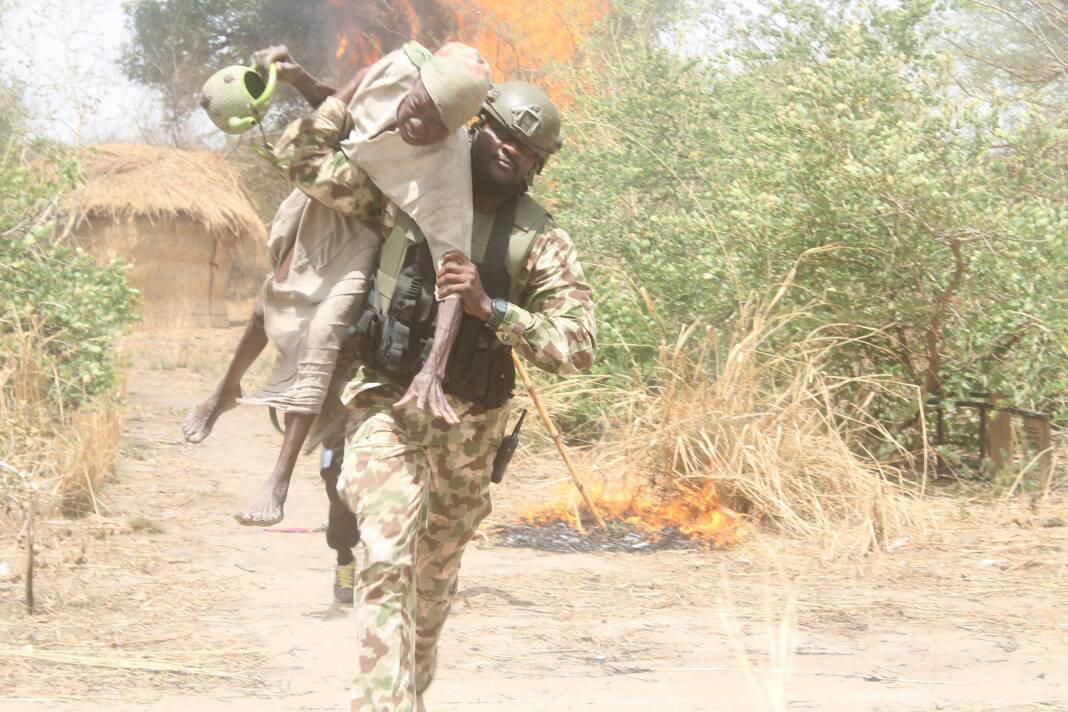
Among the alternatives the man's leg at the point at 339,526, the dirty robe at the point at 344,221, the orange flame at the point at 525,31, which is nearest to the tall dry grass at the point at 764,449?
the man's leg at the point at 339,526

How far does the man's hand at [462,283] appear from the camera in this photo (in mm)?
3244

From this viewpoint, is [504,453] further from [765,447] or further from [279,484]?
[765,447]

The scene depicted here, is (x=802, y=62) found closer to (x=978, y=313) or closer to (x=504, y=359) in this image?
(x=978, y=313)

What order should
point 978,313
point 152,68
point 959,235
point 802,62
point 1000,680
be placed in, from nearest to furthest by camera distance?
point 1000,680 < point 959,235 < point 978,313 < point 802,62 < point 152,68

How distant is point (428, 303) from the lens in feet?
11.3

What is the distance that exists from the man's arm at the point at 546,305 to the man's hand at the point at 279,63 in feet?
2.46

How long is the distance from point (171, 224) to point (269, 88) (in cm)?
1436

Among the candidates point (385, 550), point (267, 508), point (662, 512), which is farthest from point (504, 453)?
point (662, 512)

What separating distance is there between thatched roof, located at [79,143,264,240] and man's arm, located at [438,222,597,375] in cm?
1389

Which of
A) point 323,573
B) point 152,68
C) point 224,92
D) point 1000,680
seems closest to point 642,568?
point 323,573

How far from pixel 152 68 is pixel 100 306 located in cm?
1601

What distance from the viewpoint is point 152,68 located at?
76.0 ft

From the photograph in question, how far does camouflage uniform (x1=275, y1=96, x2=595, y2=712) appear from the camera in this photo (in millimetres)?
3197

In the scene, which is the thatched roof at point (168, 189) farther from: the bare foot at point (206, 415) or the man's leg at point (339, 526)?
the bare foot at point (206, 415)
